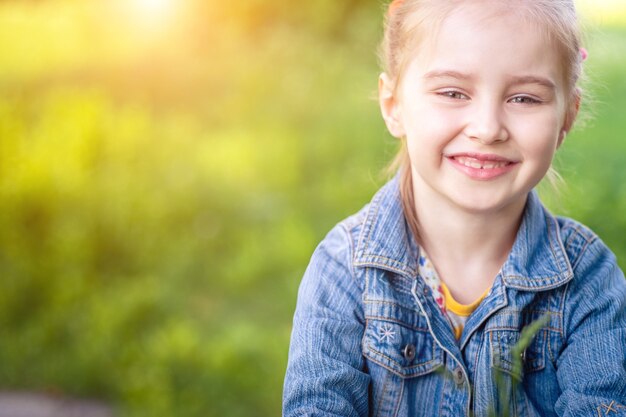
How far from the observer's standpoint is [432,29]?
177 cm

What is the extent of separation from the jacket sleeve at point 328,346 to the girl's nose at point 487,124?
15.5 inches

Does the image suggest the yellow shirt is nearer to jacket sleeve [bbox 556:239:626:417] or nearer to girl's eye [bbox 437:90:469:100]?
jacket sleeve [bbox 556:239:626:417]

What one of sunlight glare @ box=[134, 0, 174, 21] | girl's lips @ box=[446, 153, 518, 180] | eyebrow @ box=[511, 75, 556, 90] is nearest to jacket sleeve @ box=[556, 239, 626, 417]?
girl's lips @ box=[446, 153, 518, 180]

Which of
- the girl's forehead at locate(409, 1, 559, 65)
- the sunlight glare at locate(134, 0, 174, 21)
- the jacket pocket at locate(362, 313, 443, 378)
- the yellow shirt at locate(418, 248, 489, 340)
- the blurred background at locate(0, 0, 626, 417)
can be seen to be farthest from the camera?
the sunlight glare at locate(134, 0, 174, 21)

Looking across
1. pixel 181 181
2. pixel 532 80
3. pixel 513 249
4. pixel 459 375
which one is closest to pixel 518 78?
pixel 532 80

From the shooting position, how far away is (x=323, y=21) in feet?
17.4

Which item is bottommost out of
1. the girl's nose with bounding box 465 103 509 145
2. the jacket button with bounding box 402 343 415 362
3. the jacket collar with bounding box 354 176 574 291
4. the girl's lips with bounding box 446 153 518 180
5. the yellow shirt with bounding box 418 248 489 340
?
the jacket button with bounding box 402 343 415 362

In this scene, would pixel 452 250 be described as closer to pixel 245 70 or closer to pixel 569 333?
pixel 569 333

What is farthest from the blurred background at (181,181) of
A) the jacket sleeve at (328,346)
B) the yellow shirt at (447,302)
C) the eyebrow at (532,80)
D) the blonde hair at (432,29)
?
the jacket sleeve at (328,346)

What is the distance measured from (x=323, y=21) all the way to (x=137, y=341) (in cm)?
271

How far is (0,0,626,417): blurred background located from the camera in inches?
127

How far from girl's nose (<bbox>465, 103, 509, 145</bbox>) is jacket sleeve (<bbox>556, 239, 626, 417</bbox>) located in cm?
39

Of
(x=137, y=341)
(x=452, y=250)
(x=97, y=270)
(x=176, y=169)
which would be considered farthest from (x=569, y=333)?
(x=176, y=169)

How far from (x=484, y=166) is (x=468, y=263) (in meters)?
0.28
